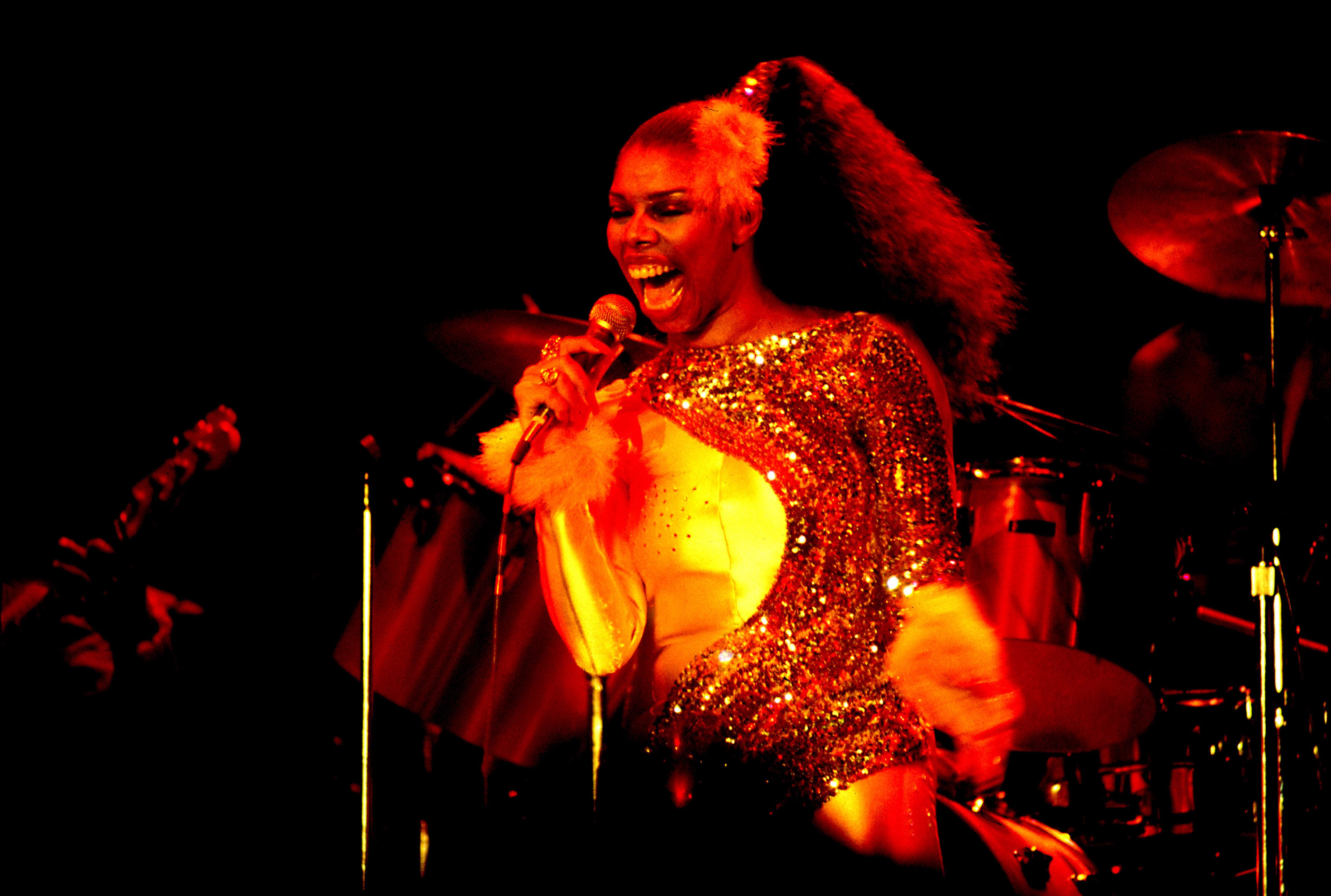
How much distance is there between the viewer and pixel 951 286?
88.8 inches

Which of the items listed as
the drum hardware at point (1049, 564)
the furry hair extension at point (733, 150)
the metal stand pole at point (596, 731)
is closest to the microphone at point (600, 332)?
the furry hair extension at point (733, 150)

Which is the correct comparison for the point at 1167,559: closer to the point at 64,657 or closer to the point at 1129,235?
the point at 1129,235

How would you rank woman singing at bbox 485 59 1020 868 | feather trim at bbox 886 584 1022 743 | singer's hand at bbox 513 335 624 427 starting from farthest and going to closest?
1. singer's hand at bbox 513 335 624 427
2. woman singing at bbox 485 59 1020 868
3. feather trim at bbox 886 584 1022 743

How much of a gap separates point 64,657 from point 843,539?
2.48 metres

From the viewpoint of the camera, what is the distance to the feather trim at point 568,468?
195 centimetres

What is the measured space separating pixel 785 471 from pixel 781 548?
0.42 feet

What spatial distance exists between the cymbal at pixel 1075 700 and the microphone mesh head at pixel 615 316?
1.49 meters

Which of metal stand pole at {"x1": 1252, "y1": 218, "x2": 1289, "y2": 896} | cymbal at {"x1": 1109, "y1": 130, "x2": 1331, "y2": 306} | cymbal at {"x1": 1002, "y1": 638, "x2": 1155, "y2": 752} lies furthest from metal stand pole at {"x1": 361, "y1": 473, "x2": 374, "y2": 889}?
cymbal at {"x1": 1109, "y1": 130, "x2": 1331, "y2": 306}

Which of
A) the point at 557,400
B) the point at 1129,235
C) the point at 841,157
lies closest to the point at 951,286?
the point at 841,157

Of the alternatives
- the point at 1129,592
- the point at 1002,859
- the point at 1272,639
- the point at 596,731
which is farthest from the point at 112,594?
the point at 1272,639

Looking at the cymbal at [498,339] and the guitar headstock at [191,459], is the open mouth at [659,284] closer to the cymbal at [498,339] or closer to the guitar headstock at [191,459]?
the cymbal at [498,339]

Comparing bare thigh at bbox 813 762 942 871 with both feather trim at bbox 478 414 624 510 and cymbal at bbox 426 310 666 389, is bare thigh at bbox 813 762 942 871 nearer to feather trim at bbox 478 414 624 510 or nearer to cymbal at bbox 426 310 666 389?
feather trim at bbox 478 414 624 510

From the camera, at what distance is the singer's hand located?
1890mm

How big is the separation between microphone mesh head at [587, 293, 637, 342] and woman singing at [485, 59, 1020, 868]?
0.06 m
